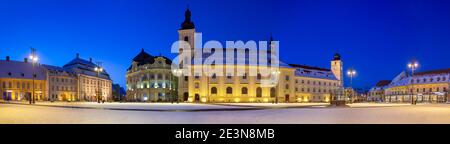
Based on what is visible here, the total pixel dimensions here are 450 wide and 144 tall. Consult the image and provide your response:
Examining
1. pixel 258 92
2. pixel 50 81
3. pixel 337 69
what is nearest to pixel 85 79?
pixel 50 81

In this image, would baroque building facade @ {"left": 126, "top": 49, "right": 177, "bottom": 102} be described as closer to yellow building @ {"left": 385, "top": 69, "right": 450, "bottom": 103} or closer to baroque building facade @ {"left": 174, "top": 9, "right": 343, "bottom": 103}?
baroque building facade @ {"left": 174, "top": 9, "right": 343, "bottom": 103}

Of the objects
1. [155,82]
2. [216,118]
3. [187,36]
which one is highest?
[187,36]

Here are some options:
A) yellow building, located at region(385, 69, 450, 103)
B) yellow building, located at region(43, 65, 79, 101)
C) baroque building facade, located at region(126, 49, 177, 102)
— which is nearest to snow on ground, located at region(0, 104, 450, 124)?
baroque building facade, located at region(126, 49, 177, 102)

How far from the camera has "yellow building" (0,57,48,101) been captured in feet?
283

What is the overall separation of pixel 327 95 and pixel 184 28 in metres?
51.4

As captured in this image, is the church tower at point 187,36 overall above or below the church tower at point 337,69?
above

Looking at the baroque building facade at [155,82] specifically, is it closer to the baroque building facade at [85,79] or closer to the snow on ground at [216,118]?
the baroque building facade at [85,79]

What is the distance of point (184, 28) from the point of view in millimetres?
84625

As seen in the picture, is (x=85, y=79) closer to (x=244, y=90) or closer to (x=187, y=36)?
(x=187, y=36)

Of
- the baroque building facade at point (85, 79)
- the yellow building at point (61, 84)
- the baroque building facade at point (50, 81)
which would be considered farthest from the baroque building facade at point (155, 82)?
the yellow building at point (61, 84)

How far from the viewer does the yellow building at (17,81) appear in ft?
283

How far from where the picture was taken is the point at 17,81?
88812 millimetres
